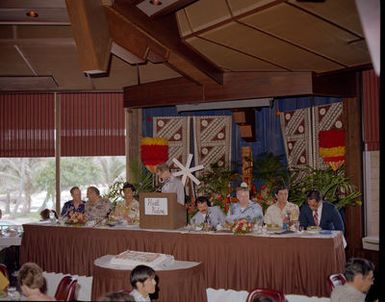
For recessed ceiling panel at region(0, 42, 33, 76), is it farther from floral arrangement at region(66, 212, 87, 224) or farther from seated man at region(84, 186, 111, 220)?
floral arrangement at region(66, 212, 87, 224)

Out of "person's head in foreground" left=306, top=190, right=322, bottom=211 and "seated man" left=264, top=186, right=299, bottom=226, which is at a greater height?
"person's head in foreground" left=306, top=190, right=322, bottom=211

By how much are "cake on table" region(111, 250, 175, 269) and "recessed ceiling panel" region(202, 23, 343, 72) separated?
→ 2464 millimetres

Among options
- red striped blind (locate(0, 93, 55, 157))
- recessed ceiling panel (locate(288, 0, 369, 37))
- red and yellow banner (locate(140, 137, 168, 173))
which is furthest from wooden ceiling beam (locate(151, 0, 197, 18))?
red striped blind (locate(0, 93, 55, 157))

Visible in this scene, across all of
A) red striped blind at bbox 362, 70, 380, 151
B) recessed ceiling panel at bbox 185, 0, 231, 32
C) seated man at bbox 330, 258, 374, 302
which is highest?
recessed ceiling panel at bbox 185, 0, 231, 32

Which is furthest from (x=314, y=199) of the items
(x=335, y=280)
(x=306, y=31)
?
(x=306, y=31)

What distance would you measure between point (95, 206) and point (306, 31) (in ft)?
11.8

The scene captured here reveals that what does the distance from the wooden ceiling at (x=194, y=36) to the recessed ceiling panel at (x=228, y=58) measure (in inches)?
0.5

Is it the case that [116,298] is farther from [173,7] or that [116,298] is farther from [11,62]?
[11,62]

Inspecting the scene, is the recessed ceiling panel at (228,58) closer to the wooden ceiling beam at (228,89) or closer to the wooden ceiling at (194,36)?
the wooden ceiling at (194,36)

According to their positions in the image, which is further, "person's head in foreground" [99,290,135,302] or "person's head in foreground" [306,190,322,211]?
"person's head in foreground" [306,190,322,211]

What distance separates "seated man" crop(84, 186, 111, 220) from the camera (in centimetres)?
727

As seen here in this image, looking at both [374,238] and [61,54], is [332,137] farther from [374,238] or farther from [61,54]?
[61,54]

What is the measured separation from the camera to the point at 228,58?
7277mm

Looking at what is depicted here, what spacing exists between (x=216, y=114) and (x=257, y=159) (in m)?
1.38
